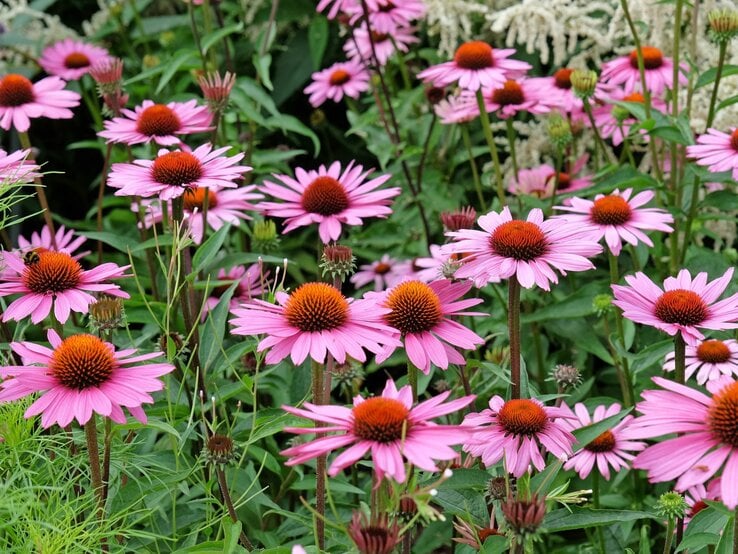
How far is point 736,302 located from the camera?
1.40 m

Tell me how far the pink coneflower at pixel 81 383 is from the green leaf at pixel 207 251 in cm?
35

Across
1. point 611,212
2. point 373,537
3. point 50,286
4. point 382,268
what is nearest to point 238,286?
point 382,268

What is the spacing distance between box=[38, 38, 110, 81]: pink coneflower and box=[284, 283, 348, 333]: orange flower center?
5.65ft

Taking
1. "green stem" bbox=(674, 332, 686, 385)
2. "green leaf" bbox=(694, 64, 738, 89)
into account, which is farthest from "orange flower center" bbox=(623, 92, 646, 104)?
"green stem" bbox=(674, 332, 686, 385)

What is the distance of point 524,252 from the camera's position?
1371mm

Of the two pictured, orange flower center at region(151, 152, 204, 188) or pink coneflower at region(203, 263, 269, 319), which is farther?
pink coneflower at region(203, 263, 269, 319)

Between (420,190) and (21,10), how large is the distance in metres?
1.37

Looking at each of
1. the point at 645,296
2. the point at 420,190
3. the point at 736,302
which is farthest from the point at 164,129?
the point at 736,302

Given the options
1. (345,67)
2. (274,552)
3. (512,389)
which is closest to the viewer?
(274,552)

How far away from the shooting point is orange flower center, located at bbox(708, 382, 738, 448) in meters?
0.97

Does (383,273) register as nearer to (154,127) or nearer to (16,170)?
(154,127)

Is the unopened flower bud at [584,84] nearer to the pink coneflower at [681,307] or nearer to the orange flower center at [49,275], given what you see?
the pink coneflower at [681,307]

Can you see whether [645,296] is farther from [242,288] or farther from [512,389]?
[242,288]

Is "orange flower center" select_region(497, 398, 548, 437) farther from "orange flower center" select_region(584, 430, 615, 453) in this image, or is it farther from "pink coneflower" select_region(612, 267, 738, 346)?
"orange flower center" select_region(584, 430, 615, 453)
